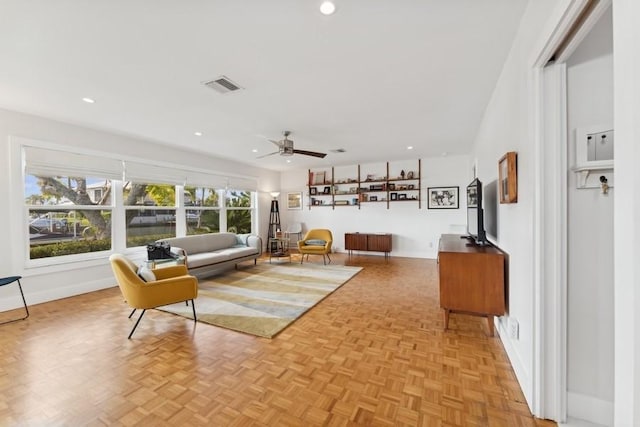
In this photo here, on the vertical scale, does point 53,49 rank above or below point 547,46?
above

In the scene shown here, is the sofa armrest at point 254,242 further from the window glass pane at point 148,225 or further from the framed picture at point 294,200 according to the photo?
the framed picture at point 294,200

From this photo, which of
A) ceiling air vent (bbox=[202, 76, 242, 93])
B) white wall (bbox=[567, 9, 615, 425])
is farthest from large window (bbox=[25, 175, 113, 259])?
white wall (bbox=[567, 9, 615, 425])

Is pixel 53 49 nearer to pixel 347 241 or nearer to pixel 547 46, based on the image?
pixel 547 46

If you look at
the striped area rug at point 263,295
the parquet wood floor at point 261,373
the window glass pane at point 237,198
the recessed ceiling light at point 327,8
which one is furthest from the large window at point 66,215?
the recessed ceiling light at point 327,8

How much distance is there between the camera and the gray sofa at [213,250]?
450cm

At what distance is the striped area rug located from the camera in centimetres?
293

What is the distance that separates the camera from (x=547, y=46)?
138cm

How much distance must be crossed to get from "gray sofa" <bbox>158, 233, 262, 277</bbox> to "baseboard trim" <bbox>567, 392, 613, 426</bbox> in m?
4.51

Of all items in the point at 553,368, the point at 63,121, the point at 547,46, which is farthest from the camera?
the point at 63,121

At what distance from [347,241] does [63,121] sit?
19.4 ft

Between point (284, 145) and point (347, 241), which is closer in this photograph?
point (284, 145)

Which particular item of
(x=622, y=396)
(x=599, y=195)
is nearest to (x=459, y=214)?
(x=599, y=195)

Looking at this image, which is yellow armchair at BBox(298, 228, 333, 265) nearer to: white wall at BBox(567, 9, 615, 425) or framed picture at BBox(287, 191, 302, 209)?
framed picture at BBox(287, 191, 302, 209)

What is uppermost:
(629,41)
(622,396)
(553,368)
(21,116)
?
(21,116)
